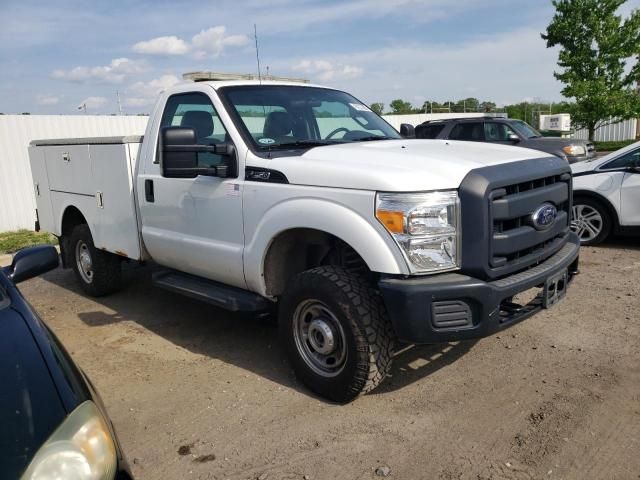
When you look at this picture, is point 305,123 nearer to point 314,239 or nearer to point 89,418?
point 314,239

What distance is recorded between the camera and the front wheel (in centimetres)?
341

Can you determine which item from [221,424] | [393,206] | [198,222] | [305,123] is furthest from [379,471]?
[305,123]

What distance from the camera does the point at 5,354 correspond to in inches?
80.0

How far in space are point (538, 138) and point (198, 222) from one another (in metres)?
10.4

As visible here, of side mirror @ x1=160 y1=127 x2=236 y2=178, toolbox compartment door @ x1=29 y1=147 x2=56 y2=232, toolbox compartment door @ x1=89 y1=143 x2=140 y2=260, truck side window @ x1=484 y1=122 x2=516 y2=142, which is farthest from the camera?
truck side window @ x1=484 y1=122 x2=516 y2=142

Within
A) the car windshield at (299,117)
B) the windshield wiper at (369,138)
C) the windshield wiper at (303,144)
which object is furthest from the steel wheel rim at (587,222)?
the windshield wiper at (303,144)

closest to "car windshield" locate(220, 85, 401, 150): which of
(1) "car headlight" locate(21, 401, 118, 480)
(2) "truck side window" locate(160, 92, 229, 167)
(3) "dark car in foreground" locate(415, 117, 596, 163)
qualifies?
(2) "truck side window" locate(160, 92, 229, 167)

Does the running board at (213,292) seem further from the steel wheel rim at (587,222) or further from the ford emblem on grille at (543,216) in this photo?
the steel wheel rim at (587,222)

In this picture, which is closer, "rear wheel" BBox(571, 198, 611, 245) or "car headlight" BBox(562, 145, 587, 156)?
"rear wheel" BBox(571, 198, 611, 245)

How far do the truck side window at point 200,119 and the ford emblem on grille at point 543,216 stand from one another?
7.19 ft

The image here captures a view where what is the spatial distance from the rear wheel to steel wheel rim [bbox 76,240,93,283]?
19.9ft

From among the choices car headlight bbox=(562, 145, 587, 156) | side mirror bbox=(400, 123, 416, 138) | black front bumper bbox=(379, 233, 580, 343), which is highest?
side mirror bbox=(400, 123, 416, 138)

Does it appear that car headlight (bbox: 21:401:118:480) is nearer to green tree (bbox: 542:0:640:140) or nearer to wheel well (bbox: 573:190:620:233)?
wheel well (bbox: 573:190:620:233)

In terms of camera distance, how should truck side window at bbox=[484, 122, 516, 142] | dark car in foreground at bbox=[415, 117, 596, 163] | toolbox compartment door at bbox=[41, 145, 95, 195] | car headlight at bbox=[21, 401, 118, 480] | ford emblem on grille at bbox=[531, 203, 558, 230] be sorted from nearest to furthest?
car headlight at bbox=[21, 401, 118, 480] < ford emblem on grille at bbox=[531, 203, 558, 230] < toolbox compartment door at bbox=[41, 145, 95, 195] < dark car in foreground at bbox=[415, 117, 596, 163] < truck side window at bbox=[484, 122, 516, 142]
